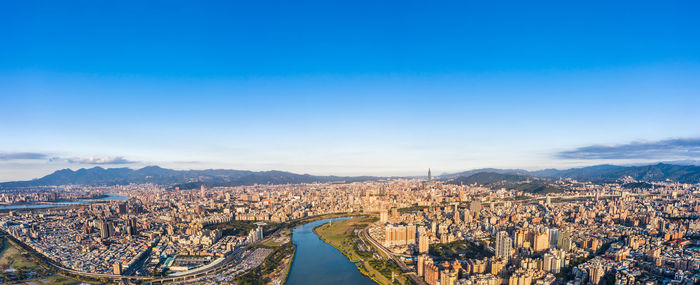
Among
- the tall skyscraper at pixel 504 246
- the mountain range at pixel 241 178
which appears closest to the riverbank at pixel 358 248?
the tall skyscraper at pixel 504 246

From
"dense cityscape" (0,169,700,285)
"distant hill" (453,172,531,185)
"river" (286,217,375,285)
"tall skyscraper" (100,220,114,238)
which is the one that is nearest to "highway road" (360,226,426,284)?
"dense cityscape" (0,169,700,285)

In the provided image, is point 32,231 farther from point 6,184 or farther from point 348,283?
point 6,184

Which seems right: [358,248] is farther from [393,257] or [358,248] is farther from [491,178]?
[491,178]

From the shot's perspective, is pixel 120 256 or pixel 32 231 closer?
pixel 120 256

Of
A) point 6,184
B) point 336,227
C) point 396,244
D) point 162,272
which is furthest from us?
point 6,184

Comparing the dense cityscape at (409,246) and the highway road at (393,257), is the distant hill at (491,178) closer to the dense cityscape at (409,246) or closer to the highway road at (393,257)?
the dense cityscape at (409,246)

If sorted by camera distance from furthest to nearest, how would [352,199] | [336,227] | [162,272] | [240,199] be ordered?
[240,199] → [352,199] → [336,227] → [162,272]

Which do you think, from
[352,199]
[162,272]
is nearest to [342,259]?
[162,272]
